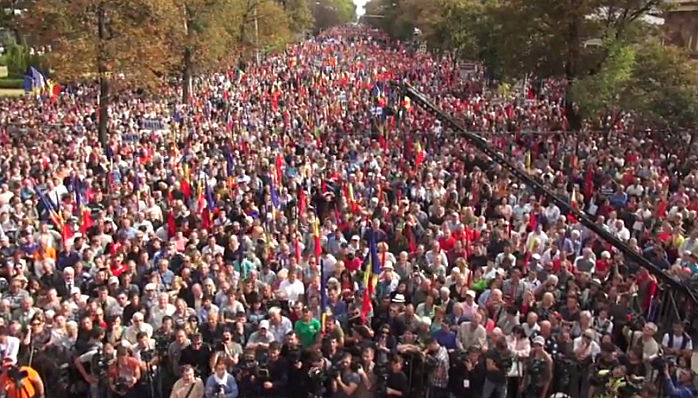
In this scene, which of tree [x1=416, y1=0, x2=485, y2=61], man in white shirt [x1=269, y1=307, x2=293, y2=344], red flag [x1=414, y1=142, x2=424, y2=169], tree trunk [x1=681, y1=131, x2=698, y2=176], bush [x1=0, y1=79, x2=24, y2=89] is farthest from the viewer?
bush [x1=0, y1=79, x2=24, y2=89]

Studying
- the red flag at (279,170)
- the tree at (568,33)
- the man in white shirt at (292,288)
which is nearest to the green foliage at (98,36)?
the red flag at (279,170)

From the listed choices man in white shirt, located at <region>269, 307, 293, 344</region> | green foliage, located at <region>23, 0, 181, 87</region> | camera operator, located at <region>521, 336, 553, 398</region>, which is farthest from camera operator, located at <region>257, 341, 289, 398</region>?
green foliage, located at <region>23, 0, 181, 87</region>

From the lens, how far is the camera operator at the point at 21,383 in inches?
315

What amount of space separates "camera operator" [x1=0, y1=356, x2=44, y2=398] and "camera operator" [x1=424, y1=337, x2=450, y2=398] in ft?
13.7

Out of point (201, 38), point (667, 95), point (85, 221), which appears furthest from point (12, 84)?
point (667, 95)

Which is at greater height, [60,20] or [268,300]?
[60,20]

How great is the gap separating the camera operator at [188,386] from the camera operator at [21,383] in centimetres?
149

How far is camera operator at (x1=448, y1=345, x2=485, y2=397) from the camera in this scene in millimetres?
8320

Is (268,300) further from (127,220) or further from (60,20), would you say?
(60,20)

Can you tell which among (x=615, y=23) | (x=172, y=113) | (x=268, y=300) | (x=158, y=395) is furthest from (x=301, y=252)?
(x=615, y=23)

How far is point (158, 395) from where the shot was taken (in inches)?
337

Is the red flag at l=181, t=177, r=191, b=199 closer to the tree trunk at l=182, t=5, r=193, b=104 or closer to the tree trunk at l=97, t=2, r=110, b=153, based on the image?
the tree trunk at l=97, t=2, r=110, b=153

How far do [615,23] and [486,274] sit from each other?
763 inches

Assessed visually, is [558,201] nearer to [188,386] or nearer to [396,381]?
[396,381]
